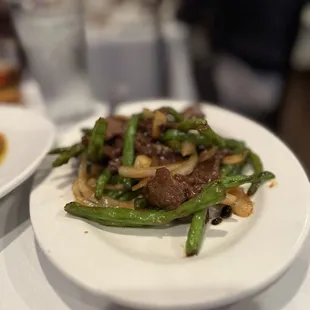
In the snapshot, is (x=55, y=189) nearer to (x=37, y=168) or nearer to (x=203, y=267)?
(x=37, y=168)

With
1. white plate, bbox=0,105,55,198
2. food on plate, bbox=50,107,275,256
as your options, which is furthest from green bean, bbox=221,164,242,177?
white plate, bbox=0,105,55,198

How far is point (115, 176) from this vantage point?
116cm

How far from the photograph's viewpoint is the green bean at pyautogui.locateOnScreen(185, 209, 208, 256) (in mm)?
940

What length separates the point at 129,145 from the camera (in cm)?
118

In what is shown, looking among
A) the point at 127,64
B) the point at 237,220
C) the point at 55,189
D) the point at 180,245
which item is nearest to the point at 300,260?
the point at 237,220

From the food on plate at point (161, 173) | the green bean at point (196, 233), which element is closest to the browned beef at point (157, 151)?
the food on plate at point (161, 173)

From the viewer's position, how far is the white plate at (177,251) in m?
0.83

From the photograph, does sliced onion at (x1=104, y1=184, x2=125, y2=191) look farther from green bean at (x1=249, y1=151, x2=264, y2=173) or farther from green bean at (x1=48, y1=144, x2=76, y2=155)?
green bean at (x1=249, y1=151, x2=264, y2=173)

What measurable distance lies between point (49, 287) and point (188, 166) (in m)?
0.41

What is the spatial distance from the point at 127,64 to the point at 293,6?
991 millimetres

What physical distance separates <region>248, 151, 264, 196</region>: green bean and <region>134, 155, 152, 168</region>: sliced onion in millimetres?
247

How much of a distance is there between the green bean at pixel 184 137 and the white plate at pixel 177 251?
0.58ft

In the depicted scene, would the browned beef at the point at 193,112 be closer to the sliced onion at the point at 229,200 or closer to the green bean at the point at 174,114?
the green bean at the point at 174,114

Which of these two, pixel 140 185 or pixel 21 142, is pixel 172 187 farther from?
pixel 21 142
